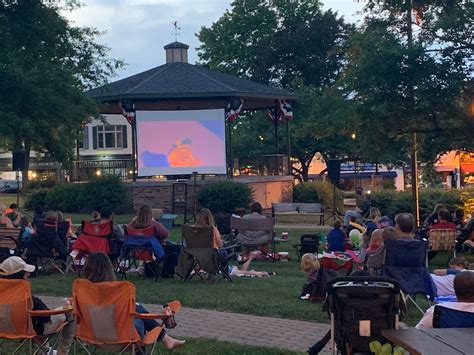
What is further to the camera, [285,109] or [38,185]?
[38,185]

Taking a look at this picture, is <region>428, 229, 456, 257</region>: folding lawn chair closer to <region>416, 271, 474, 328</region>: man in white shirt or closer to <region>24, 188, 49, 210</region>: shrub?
<region>416, 271, 474, 328</region>: man in white shirt

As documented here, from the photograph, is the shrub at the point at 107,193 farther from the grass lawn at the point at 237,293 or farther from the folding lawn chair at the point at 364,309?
the folding lawn chair at the point at 364,309

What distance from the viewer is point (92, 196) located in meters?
30.7

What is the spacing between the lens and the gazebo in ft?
103

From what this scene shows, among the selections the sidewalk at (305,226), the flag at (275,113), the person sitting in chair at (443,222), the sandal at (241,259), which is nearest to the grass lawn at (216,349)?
the sandal at (241,259)

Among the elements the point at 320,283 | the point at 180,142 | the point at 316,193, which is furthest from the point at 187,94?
the point at 320,283

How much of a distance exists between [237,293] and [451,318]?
19.6 feet

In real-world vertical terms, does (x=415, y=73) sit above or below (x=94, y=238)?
above

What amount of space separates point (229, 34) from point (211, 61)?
2.27 m

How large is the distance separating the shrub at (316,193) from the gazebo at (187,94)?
311 centimetres

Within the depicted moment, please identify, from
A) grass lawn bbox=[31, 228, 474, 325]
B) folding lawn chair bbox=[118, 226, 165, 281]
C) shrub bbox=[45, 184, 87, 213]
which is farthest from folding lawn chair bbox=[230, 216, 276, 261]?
shrub bbox=[45, 184, 87, 213]

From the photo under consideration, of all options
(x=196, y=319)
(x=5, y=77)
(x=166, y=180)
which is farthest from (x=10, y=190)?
(x=196, y=319)

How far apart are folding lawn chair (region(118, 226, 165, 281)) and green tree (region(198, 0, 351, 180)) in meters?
33.3

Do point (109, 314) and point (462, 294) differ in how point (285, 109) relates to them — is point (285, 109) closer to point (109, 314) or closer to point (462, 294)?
point (109, 314)
